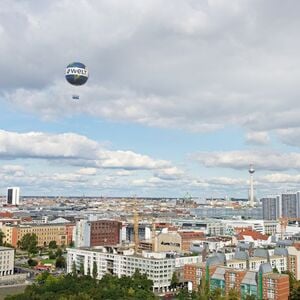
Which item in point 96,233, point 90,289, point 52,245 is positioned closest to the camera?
point 90,289

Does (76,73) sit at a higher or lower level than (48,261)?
higher

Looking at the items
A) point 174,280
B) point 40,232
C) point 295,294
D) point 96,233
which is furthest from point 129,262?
point 40,232

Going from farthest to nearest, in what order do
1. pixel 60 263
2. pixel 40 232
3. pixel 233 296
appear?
1. pixel 40 232
2. pixel 60 263
3. pixel 233 296

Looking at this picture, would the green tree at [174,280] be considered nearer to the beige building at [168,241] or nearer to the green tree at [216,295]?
the green tree at [216,295]

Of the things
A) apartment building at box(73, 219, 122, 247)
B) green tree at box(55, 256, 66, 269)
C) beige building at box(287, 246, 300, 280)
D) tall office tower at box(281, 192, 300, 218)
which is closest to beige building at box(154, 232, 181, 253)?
apartment building at box(73, 219, 122, 247)

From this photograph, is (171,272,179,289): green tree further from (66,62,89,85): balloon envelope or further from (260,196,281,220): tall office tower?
(260,196,281,220): tall office tower

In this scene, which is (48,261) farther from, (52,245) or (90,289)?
(90,289)

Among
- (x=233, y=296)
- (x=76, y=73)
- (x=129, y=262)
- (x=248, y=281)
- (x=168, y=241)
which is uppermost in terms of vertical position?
(x=76, y=73)
